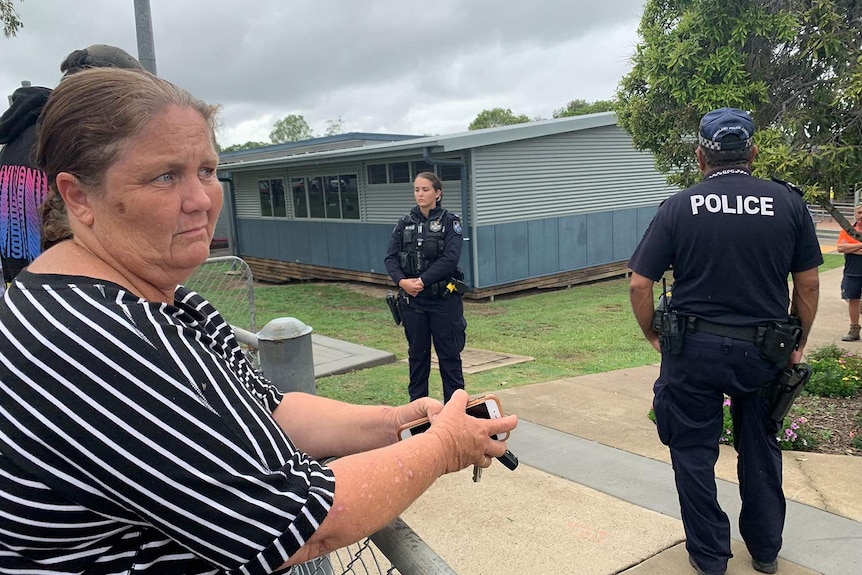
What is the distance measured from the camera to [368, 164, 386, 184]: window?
14106 mm

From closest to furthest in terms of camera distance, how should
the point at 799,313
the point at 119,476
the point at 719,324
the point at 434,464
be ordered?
the point at 119,476
the point at 434,464
the point at 719,324
the point at 799,313

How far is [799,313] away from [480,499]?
1929 millimetres

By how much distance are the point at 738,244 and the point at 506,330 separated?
7.15 meters

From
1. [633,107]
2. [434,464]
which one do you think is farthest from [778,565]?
[633,107]

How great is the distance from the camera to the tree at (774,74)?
197 inches

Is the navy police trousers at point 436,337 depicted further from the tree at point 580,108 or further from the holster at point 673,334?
the tree at point 580,108

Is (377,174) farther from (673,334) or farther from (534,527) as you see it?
(673,334)

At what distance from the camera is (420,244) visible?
5.59 meters

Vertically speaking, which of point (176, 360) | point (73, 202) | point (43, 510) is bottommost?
point (43, 510)

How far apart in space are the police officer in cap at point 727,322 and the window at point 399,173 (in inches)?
427

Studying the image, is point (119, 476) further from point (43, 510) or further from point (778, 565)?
point (778, 565)

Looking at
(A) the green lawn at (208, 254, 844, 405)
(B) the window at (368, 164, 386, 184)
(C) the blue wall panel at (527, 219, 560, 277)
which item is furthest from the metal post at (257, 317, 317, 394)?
(B) the window at (368, 164, 386, 184)

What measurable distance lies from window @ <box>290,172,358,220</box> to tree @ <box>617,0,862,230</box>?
943 cm

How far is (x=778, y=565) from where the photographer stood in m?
2.92
